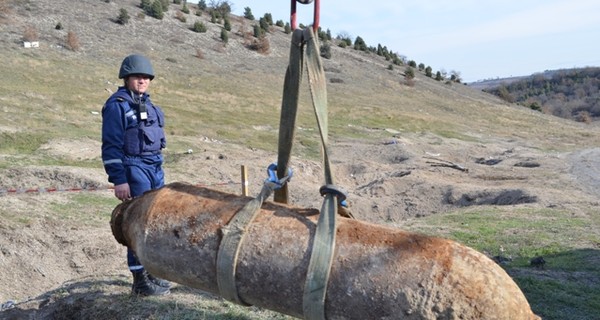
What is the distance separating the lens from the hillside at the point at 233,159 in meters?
7.47

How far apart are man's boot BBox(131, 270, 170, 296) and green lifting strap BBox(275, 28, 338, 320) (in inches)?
85.7

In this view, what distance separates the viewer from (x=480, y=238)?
387 inches

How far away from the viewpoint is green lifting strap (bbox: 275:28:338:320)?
2.99 m

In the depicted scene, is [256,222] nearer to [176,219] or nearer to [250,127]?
[176,219]

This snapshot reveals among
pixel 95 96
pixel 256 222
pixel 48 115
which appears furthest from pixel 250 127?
pixel 256 222

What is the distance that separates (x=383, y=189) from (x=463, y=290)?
13.3m

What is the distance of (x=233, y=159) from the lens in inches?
691

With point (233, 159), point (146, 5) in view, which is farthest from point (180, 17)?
point (233, 159)

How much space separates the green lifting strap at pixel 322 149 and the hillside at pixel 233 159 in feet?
7.02

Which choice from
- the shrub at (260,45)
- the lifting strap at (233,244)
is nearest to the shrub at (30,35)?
the shrub at (260,45)

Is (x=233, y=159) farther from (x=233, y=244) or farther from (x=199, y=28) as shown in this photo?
(x=199, y=28)

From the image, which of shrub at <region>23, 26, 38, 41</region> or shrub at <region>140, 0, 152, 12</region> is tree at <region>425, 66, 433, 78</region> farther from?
shrub at <region>23, 26, 38, 41</region>

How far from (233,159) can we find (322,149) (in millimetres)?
Result: 14563

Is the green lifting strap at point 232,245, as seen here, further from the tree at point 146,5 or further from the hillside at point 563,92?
the hillside at point 563,92
